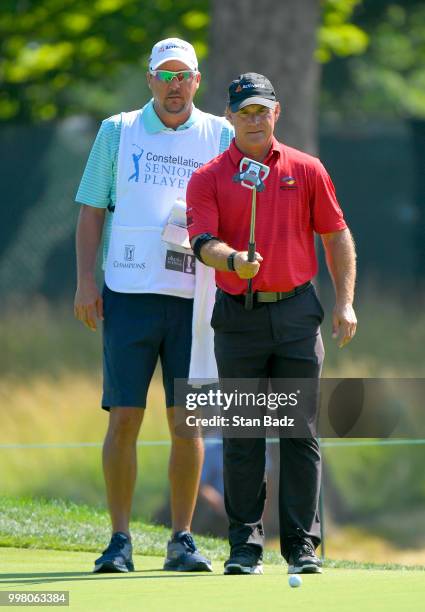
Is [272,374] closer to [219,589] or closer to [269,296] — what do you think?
[269,296]

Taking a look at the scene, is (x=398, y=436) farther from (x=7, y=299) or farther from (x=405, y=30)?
(x=405, y=30)

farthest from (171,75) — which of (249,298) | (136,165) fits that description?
(249,298)

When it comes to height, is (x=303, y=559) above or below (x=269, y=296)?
below

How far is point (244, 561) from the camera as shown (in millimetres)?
6422

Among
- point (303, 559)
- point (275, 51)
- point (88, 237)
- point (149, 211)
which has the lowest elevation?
point (303, 559)

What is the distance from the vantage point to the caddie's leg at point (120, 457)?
6816 millimetres

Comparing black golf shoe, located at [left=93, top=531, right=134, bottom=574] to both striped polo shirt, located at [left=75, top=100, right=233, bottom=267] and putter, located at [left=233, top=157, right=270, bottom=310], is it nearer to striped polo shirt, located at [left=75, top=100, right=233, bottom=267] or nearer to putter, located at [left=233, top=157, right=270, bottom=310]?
striped polo shirt, located at [left=75, top=100, right=233, bottom=267]

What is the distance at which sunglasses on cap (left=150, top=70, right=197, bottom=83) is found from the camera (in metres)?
6.95

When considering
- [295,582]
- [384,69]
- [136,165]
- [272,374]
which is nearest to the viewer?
[295,582]

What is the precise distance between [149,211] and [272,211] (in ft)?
2.22

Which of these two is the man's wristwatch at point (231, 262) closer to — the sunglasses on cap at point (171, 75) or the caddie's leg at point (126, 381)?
the caddie's leg at point (126, 381)

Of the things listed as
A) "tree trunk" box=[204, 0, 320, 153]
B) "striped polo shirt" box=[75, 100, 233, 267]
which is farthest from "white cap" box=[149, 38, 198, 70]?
"tree trunk" box=[204, 0, 320, 153]

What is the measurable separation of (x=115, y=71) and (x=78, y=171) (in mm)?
1475

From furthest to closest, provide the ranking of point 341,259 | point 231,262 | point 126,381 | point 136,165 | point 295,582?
point 136,165
point 126,381
point 341,259
point 231,262
point 295,582
